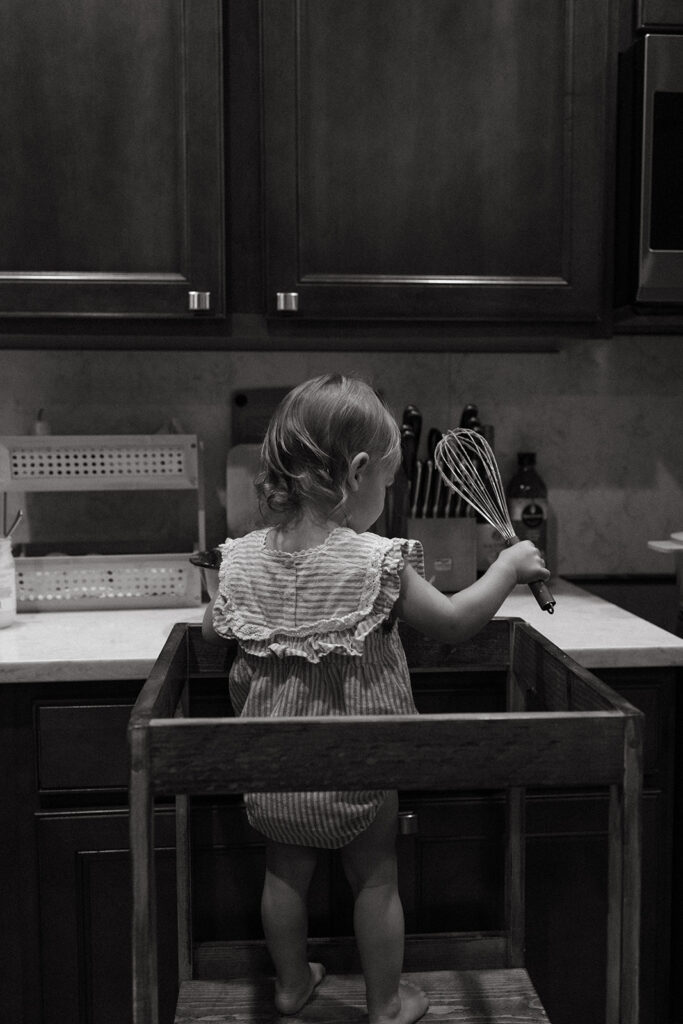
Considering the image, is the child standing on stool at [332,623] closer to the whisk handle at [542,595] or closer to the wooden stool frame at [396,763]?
the whisk handle at [542,595]

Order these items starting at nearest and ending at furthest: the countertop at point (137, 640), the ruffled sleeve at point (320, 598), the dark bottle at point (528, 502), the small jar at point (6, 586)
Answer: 1. the ruffled sleeve at point (320, 598)
2. the countertop at point (137, 640)
3. the small jar at point (6, 586)
4. the dark bottle at point (528, 502)

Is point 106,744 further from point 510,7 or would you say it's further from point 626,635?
point 510,7

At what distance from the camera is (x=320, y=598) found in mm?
1095

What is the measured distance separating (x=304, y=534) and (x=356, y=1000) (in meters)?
0.58

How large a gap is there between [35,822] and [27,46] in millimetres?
1275

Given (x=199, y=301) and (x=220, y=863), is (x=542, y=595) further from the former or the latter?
(x=199, y=301)

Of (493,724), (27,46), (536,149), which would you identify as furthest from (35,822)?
(536,149)

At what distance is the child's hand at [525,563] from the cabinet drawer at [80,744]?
0.65m

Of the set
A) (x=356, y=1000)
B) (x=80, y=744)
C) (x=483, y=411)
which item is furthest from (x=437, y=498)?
(x=356, y=1000)

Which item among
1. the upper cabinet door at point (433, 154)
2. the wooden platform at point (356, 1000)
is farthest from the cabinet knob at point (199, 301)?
the wooden platform at point (356, 1000)

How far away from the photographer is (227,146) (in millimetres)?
1655

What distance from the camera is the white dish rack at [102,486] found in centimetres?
172

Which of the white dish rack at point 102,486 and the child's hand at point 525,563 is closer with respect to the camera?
the child's hand at point 525,563

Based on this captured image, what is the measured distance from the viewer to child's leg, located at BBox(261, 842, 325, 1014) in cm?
114
